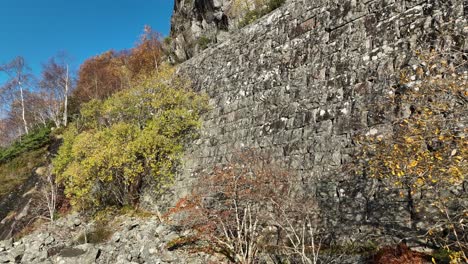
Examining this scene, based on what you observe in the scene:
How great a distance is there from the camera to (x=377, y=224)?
28.0 ft

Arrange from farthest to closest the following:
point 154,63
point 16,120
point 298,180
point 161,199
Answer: point 16,120 → point 154,63 → point 161,199 → point 298,180

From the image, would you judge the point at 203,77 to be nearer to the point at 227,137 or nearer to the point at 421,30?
the point at 227,137

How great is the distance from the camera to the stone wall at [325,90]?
935 cm

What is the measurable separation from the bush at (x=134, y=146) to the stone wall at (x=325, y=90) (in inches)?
53.2

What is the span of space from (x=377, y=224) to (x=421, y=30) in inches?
247

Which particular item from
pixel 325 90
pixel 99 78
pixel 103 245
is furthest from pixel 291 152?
pixel 99 78

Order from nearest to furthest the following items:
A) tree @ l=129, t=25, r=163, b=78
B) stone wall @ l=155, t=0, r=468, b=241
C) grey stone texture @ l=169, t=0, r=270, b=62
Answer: stone wall @ l=155, t=0, r=468, b=241, grey stone texture @ l=169, t=0, r=270, b=62, tree @ l=129, t=25, r=163, b=78

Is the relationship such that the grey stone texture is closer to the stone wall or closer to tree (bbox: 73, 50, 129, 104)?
tree (bbox: 73, 50, 129, 104)

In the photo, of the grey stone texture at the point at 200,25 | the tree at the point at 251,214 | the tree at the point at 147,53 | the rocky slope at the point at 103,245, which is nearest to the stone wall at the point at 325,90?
the tree at the point at 251,214

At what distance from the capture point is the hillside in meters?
7.50

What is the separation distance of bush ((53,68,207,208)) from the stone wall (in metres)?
1.35

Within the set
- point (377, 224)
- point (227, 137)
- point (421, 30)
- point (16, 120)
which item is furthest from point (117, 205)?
point (16, 120)

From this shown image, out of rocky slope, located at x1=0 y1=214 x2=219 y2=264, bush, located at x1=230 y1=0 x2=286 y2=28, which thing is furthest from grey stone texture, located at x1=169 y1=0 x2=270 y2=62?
rocky slope, located at x1=0 y1=214 x2=219 y2=264

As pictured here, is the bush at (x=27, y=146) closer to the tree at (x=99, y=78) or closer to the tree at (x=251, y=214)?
the tree at (x=99, y=78)
